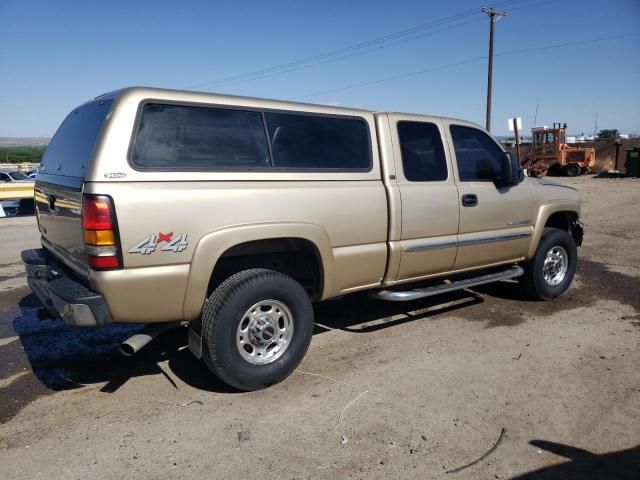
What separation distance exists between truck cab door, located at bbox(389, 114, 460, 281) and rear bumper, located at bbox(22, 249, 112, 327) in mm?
2386

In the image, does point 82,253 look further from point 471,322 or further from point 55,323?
point 471,322

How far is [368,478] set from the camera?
273 centimetres

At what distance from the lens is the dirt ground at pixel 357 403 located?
288cm

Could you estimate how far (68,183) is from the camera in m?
3.48

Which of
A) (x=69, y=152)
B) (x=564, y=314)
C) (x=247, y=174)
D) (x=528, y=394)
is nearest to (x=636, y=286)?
(x=564, y=314)

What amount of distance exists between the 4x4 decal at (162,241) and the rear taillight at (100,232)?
0.12 m

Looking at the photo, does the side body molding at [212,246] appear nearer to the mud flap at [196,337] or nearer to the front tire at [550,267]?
the mud flap at [196,337]

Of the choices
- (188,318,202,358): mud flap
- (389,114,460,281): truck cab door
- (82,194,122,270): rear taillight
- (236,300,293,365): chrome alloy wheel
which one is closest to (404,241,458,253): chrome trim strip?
(389,114,460,281): truck cab door

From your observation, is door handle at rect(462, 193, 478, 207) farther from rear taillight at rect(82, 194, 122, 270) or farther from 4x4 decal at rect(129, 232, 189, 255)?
rear taillight at rect(82, 194, 122, 270)

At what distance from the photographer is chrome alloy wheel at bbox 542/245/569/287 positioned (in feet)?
19.3

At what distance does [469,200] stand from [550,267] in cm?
176

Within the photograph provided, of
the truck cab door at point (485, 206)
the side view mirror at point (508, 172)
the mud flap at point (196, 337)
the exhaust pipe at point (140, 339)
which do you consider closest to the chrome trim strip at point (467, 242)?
the truck cab door at point (485, 206)

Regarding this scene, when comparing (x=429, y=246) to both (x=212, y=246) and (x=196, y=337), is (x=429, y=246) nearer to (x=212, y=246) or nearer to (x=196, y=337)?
(x=212, y=246)

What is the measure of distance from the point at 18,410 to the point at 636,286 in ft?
22.2
